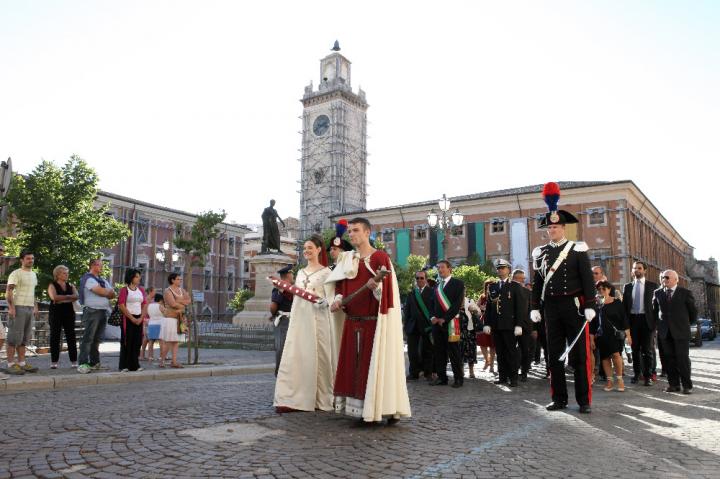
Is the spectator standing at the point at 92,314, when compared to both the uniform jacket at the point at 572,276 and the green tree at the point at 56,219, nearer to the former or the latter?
the uniform jacket at the point at 572,276

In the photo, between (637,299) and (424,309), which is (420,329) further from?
(637,299)

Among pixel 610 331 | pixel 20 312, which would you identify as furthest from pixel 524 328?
pixel 20 312

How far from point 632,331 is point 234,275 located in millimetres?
60101

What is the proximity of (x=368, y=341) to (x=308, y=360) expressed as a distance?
3.21 feet

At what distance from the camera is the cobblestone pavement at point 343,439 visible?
3943 millimetres

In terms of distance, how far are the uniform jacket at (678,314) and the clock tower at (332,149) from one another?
237 feet

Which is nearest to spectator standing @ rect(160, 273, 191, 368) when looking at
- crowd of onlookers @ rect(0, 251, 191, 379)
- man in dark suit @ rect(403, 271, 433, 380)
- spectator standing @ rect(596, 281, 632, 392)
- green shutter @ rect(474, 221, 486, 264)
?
crowd of onlookers @ rect(0, 251, 191, 379)

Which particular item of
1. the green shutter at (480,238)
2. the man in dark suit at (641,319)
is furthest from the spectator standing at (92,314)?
the green shutter at (480,238)

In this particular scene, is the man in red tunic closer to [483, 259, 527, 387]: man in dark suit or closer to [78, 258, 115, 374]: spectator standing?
[483, 259, 527, 387]: man in dark suit

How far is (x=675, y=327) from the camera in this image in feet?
28.9

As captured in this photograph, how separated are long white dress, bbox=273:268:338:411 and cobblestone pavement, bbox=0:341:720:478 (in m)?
0.21

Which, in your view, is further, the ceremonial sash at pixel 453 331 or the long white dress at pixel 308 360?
the ceremonial sash at pixel 453 331

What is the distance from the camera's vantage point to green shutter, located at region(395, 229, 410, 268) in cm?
5538

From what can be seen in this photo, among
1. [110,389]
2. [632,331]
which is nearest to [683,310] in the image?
[632,331]
